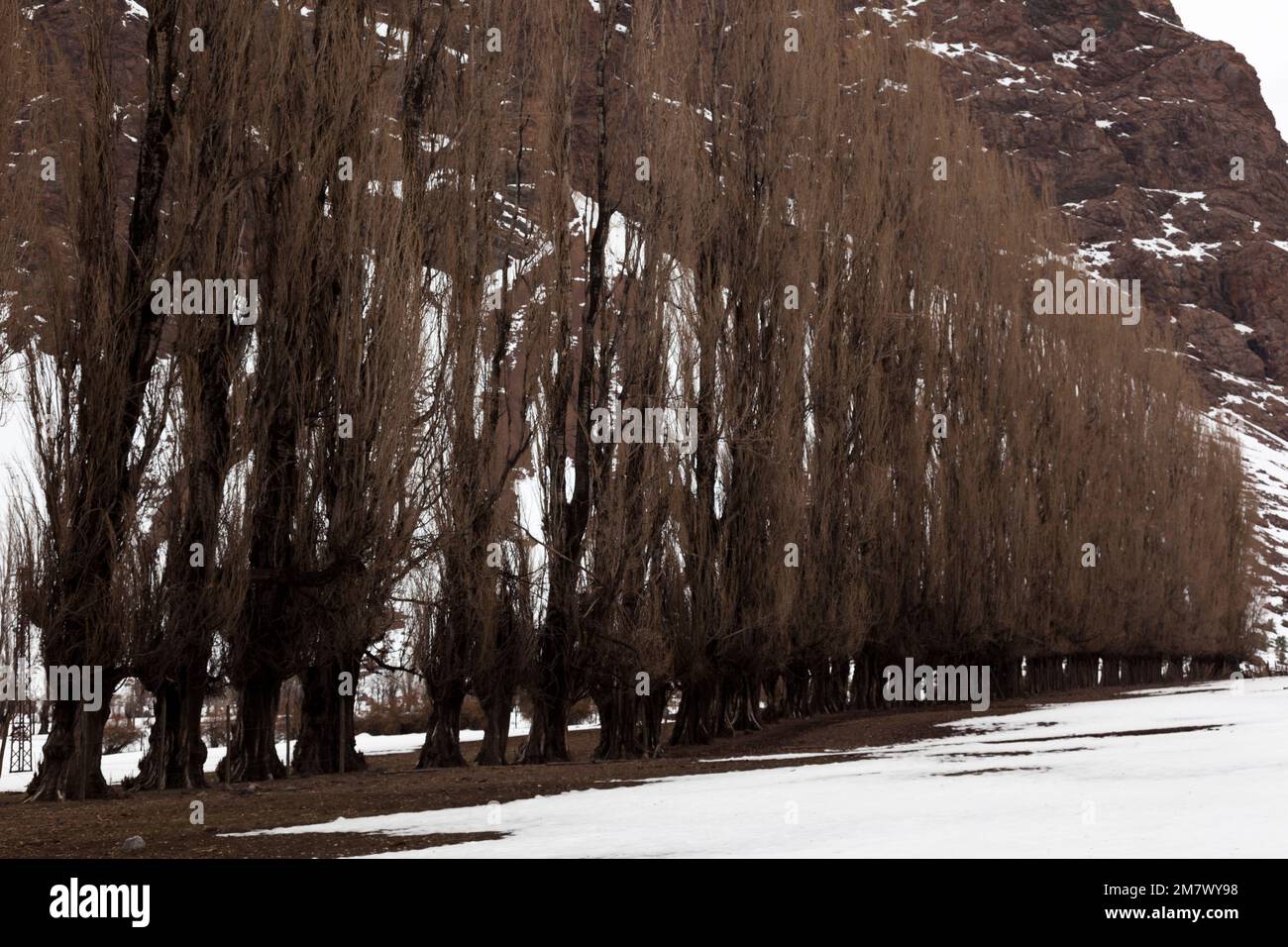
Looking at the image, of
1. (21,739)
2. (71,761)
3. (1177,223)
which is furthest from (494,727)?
(1177,223)

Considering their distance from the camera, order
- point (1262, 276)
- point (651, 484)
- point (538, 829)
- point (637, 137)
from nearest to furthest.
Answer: point (538, 829) → point (651, 484) → point (637, 137) → point (1262, 276)

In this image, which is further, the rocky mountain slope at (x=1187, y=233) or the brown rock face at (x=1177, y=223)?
the brown rock face at (x=1177, y=223)

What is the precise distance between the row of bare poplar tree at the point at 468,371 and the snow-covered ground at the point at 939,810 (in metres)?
4.63

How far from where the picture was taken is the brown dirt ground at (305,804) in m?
7.93

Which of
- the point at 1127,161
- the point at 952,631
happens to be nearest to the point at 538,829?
the point at 952,631

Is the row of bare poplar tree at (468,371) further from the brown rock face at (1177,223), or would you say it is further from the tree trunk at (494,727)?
the brown rock face at (1177,223)

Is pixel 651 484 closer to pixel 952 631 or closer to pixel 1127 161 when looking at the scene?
pixel 952 631

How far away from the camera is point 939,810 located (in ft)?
27.4

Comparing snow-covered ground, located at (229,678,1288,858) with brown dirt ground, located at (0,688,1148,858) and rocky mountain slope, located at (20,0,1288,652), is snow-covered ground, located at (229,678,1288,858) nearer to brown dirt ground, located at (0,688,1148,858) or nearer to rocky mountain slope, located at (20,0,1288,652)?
brown dirt ground, located at (0,688,1148,858)

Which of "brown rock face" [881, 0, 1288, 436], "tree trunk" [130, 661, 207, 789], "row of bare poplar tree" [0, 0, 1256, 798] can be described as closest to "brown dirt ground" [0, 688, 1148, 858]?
"tree trunk" [130, 661, 207, 789]

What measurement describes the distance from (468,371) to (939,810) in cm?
958

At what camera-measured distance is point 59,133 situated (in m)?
13.2

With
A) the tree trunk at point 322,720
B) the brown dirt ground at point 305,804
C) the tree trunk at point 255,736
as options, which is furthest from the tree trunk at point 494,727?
the tree trunk at point 255,736

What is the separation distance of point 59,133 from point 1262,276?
19017 centimetres
